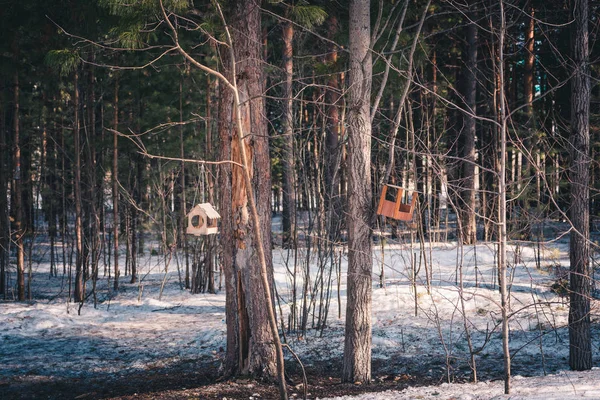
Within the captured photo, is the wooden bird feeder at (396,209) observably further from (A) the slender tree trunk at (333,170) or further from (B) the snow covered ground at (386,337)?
(A) the slender tree trunk at (333,170)

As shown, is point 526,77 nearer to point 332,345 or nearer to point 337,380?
point 332,345

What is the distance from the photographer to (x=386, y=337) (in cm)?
946

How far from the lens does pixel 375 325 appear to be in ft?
33.3

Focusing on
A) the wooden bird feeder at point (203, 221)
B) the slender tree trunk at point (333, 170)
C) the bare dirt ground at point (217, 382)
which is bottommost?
the bare dirt ground at point (217, 382)

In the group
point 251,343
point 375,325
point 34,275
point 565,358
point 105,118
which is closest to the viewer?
point 251,343

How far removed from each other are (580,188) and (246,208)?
13.9 feet

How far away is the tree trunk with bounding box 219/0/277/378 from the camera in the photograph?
704 cm

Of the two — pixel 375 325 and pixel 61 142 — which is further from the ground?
pixel 61 142

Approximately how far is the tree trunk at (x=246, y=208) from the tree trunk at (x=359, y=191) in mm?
1140

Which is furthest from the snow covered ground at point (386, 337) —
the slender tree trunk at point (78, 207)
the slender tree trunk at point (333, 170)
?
the slender tree trunk at point (333, 170)

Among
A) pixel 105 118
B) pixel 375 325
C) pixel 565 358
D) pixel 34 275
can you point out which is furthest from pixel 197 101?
pixel 565 358

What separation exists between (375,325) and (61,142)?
17379 mm

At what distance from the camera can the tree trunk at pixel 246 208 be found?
23.1 feet

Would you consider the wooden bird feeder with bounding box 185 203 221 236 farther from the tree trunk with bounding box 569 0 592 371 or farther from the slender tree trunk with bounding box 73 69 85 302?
the slender tree trunk with bounding box 73 69 85 302
